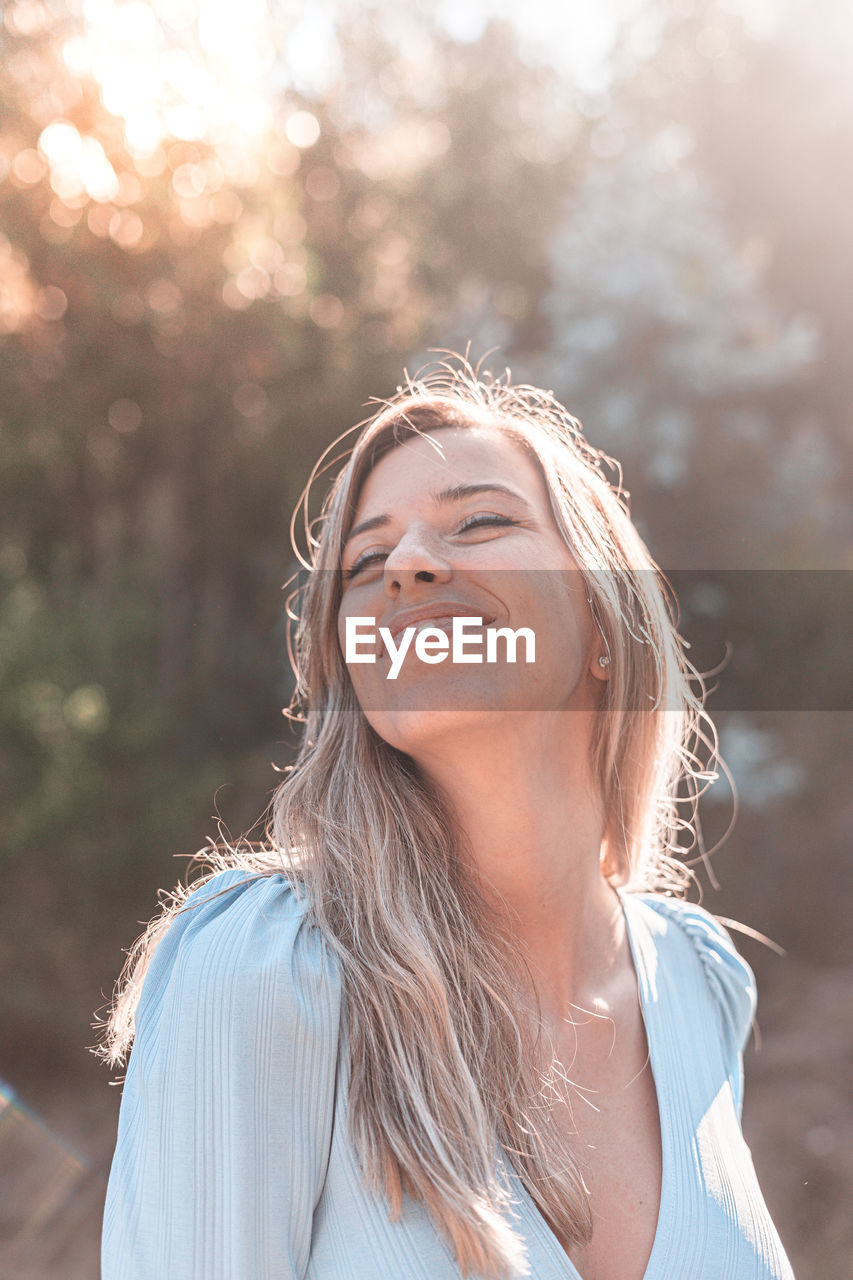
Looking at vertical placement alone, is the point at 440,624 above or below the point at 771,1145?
above

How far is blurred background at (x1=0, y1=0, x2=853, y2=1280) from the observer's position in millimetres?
3723

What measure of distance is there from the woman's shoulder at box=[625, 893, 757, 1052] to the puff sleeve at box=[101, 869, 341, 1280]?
0.69m

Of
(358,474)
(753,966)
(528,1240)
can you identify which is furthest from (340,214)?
(528,1240)

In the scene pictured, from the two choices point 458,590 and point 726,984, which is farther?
point 726,984

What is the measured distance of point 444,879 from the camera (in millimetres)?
1174

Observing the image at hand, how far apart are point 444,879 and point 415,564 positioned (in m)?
0.40

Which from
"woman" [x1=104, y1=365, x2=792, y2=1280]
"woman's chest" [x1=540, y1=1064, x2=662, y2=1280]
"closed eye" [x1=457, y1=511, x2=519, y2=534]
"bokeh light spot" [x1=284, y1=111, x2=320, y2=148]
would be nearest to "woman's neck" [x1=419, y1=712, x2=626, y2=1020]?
"woman" [x1=104, y1=365, x2=792, y2=1280]

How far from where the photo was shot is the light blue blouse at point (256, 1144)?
0.85 m

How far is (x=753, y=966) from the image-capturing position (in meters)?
4.39

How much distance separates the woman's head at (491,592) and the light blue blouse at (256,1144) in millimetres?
338

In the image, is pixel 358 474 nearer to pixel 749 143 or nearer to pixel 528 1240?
pixel 528 1240

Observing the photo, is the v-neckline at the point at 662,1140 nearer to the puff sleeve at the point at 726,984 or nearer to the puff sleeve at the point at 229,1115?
the puff sleeve at the point at 726,984

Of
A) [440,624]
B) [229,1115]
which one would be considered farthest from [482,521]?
[229,1115]

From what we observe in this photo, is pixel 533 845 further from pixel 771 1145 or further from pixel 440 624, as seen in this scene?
pixel 771 1145
